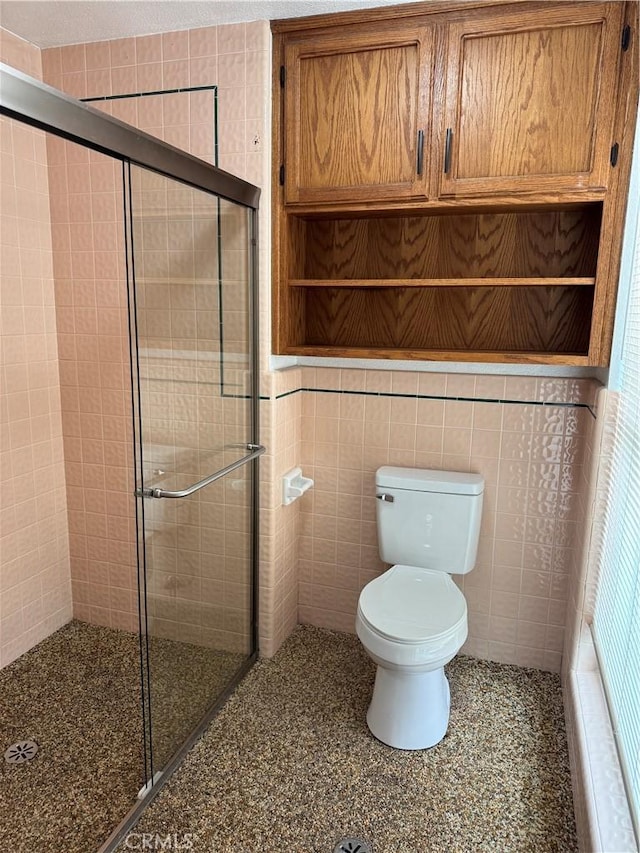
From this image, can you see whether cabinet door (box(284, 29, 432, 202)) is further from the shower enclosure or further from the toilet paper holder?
the toilet paper holder

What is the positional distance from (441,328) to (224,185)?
98cm

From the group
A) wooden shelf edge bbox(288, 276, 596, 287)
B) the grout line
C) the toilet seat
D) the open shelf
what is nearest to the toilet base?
the toilet seat

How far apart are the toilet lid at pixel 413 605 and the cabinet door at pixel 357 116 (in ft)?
4.54

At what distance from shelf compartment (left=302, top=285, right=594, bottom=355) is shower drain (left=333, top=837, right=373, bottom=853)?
1.61 m

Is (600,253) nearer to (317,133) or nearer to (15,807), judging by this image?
(317,133)

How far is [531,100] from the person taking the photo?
193 cm

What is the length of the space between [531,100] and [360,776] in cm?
223

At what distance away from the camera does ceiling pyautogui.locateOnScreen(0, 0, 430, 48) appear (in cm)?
195

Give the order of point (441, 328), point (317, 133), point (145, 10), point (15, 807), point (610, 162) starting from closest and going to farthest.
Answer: point (15, 807) → point (610, 162) → point (145, 10) → point (317, 133) → point (441, 328)

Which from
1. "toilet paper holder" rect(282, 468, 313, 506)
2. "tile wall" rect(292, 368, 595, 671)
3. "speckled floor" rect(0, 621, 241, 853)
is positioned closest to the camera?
"speckled floor" rect(0, 621, 241, 853)

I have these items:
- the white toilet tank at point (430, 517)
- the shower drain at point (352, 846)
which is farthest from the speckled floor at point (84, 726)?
the white toilet tank at point (430, 517)

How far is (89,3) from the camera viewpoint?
195 centimetres

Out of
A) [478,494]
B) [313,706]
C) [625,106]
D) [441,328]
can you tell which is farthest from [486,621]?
[625,106]

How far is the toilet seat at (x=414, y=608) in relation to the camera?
187 cm
